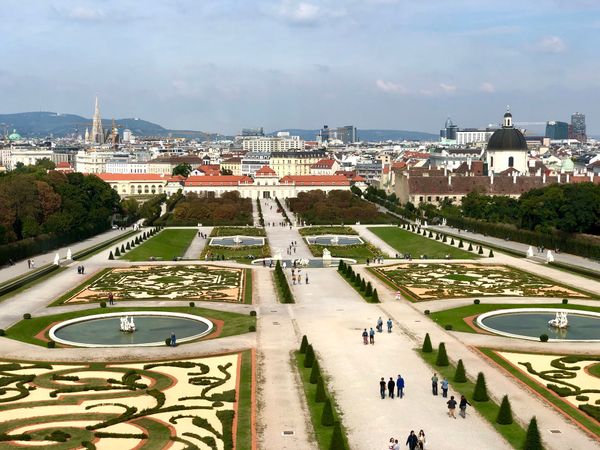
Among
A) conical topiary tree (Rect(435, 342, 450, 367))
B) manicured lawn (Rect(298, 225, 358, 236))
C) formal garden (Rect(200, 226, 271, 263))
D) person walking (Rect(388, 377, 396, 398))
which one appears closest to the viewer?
person walking (Rect(388, 377, 396, 398))

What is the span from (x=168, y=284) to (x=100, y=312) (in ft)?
37.8

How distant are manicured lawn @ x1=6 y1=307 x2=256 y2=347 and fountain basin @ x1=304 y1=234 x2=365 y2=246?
43.4 meters

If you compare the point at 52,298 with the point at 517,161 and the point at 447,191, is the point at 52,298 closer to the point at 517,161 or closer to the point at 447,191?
the point at 447,191

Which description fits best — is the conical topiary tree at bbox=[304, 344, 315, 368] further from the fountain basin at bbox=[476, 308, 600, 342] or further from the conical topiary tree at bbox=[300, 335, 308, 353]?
the fountain basin at bbox=[476, 308, 600, 342]

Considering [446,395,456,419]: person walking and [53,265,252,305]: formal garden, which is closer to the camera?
[446,395,456,419]: person walking

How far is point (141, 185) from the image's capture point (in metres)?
190

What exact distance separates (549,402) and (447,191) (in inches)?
4392

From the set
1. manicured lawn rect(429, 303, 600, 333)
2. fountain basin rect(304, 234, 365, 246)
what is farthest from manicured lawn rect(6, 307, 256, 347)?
fountain basin rect(304, 234, 365, 246)

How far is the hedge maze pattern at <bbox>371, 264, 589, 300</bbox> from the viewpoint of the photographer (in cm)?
5356

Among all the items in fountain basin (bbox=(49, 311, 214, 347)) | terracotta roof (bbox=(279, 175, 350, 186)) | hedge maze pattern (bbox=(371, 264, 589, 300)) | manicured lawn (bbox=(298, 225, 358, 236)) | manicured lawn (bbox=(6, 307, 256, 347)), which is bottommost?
fountain basin (bbox=(49, 311, 214, 347))

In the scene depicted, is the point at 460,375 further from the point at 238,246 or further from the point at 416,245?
the point at 238,246

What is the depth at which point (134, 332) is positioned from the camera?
139 feet

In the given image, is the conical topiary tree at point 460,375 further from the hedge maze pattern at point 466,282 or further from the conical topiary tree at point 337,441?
the hedge maze pattern at point 466,282

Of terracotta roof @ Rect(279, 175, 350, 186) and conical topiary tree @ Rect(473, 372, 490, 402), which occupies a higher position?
terracotta roof @ Rect(279, 175, 350, 186)
